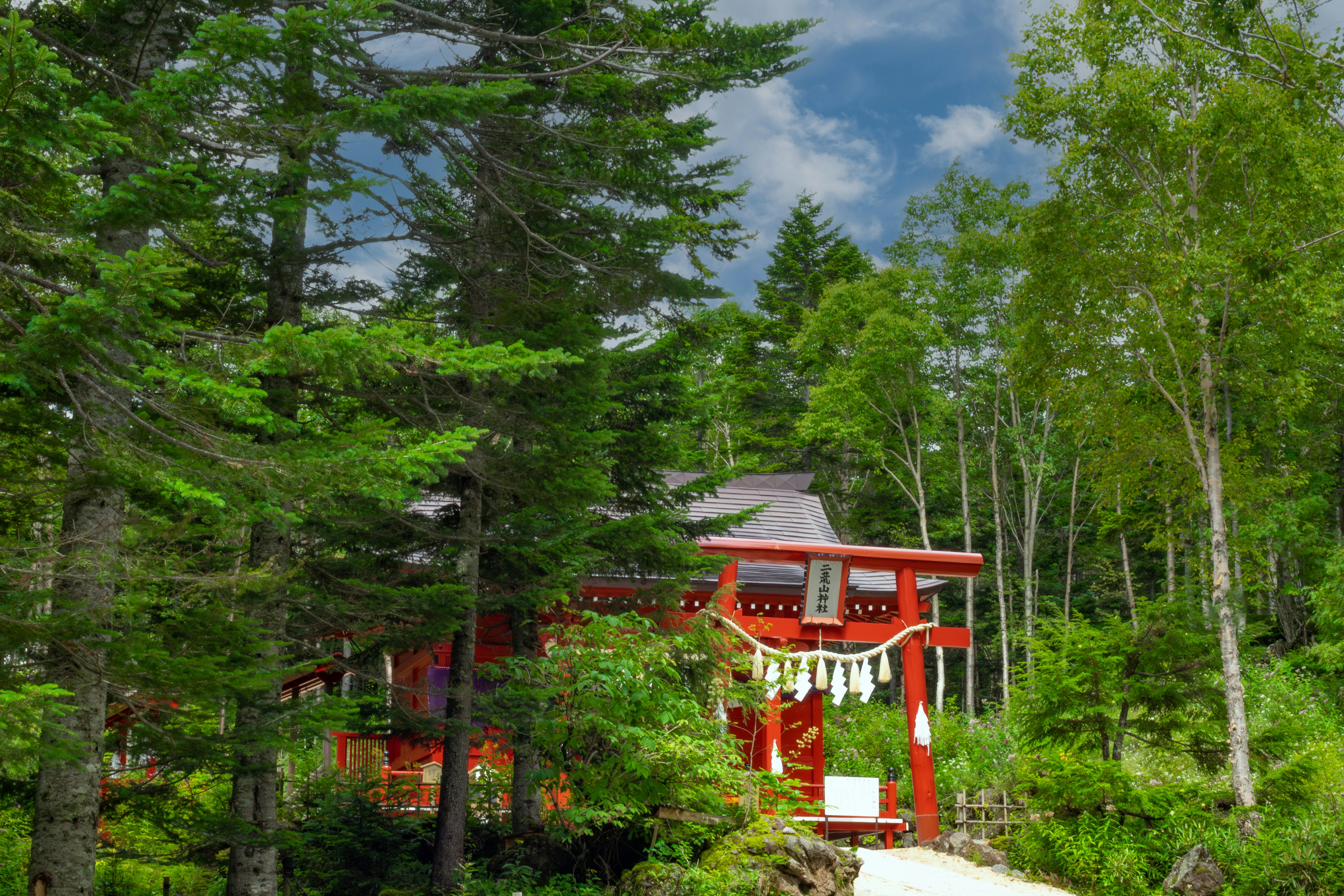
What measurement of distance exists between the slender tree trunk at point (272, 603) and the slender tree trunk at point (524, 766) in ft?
7.06

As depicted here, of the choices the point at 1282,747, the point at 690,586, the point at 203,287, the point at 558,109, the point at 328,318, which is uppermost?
the point at 558,109

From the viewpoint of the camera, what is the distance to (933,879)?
995 centimetres

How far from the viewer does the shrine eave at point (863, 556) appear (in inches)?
491

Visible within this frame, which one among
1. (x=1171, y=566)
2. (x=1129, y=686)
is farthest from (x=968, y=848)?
(x=1171, y=566)

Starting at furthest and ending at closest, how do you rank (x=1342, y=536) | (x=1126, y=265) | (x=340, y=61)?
1. (x=1342, y=536)
2. (x=1126, y=265)
3. (x=340, y=61)

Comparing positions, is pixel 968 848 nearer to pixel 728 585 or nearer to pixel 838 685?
pixel 838 685

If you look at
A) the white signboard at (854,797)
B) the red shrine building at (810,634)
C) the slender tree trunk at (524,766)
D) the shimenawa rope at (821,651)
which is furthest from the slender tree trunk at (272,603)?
the white signboard at (854,797)

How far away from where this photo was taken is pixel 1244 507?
44.2ft

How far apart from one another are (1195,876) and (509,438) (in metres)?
8.49

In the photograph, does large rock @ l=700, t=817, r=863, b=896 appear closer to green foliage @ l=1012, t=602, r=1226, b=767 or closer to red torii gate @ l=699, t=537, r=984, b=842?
green foliage @ l=1012, t=602, r=1226, b=767

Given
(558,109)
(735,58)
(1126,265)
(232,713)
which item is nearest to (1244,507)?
(1126,265)

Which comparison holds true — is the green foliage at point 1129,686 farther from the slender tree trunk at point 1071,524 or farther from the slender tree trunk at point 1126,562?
the slender tree trunk at point 1071,524

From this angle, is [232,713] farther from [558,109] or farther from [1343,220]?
[1343,220]

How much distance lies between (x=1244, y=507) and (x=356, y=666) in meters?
12.8
